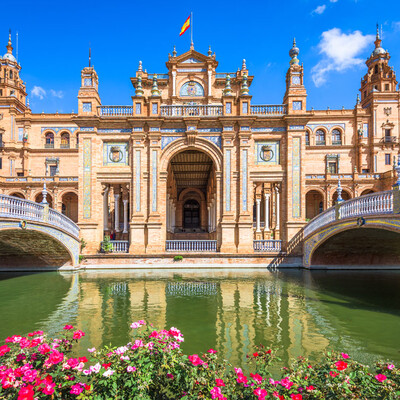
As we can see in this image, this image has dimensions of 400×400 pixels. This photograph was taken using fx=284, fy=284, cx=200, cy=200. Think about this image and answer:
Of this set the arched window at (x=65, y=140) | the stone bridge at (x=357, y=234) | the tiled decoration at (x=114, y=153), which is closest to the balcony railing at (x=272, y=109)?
the stone bridge at (x=357, y=234)

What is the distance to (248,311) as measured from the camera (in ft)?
31.0

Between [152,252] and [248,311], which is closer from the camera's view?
[248,311]

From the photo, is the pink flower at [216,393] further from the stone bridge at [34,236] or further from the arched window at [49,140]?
the arched window at [49,140]

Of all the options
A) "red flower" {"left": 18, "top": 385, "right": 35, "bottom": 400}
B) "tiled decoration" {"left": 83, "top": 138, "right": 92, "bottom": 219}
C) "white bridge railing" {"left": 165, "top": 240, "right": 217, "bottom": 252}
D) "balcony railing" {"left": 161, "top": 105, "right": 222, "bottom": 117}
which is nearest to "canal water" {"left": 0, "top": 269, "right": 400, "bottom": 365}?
"white bridge railing" {"left": 165, "top": 240, "right": 217, "bottom": 252}

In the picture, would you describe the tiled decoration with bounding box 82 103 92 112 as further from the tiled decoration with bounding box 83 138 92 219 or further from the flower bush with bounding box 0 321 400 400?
the flower bush with bounding box 0 321 400 400

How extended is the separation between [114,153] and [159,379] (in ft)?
55.5

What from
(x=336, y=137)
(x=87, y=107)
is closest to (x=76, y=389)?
(x=87, y=107)

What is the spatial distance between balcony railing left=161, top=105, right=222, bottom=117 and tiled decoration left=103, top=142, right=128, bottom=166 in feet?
11.3

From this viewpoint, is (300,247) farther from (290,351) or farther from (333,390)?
(333,390)

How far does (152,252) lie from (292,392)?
1510 centimetres

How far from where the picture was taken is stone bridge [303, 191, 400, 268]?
411 inches

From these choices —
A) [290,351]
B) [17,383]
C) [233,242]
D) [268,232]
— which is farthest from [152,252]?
[17,383]

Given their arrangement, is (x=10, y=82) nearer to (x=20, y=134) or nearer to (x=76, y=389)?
(x=20, y=134)

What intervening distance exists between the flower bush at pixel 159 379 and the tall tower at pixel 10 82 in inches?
1680
